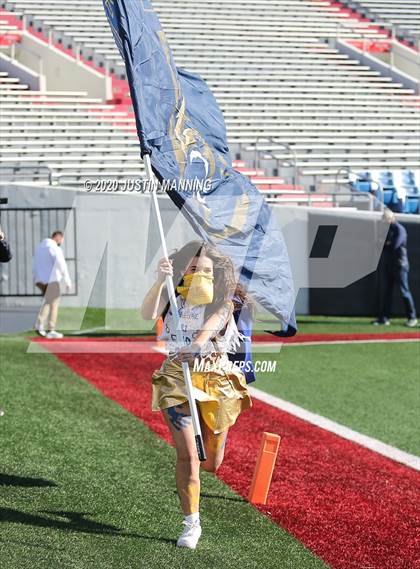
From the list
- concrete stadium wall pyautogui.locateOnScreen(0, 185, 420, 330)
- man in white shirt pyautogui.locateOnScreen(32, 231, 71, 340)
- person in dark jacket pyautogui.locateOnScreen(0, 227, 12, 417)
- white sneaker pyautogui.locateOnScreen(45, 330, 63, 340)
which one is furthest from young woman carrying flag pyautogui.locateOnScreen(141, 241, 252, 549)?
concrete stadium wall pyautogui.locateOnScreen(0, 185, 420, 330)

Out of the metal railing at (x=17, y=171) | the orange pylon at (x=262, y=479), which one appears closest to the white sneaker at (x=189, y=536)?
the orange pylon at (x=262, y=479)

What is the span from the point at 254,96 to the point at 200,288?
859 inches

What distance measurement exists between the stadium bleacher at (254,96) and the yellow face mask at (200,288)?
1454 cm

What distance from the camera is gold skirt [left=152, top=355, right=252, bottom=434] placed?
567cm

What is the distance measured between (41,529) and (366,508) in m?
2.13

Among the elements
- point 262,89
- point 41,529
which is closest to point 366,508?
point 41,529

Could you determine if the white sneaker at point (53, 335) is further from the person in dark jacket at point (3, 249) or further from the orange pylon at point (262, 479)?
the orange pylon at point (262, 479)

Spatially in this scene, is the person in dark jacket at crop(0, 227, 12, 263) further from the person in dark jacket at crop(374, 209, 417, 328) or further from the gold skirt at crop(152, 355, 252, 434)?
the person in dark jacket at crop(374, 209, 417, 328)

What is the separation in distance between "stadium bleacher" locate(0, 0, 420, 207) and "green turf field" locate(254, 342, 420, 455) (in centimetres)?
771

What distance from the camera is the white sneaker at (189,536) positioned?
18.4 feet

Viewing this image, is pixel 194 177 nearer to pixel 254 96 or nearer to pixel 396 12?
pixel 254 96

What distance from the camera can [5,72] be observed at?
26.9m

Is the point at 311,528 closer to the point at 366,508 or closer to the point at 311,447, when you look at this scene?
the point at 366,508

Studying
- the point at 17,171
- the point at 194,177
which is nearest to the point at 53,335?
the point at 17,171
